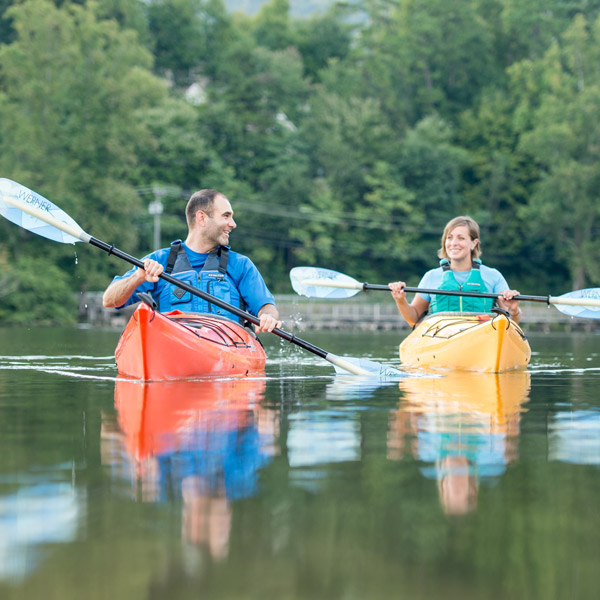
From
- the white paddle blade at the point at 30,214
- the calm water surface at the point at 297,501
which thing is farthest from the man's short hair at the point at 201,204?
the calm water surface at the point at 297,501

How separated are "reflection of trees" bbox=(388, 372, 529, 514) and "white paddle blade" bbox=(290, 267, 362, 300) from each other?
8.58ft

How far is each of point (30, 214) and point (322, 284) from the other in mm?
3229

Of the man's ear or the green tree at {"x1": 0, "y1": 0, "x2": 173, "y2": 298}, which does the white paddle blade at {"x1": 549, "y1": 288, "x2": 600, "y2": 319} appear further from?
the green tree at {"x1": 0, "y1": 0, "x2": 173, "y2": 298}

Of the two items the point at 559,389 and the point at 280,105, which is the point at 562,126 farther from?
the point at 559,389

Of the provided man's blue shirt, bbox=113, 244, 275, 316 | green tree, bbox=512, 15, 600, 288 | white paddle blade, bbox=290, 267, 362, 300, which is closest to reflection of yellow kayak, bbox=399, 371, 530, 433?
man's blue shirt, bbox=113, 244, 275, 316

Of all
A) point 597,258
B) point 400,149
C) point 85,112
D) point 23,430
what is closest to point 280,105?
point 400,149

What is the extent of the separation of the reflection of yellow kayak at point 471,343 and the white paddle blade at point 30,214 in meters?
3.31

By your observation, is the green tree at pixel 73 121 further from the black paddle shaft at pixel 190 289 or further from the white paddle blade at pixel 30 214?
the black paddle shaft at pixel 190 289

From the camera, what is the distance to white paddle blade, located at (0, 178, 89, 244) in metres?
8.40

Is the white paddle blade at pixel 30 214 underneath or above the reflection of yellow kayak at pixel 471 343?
above

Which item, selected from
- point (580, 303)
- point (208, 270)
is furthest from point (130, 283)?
point (580, 303)

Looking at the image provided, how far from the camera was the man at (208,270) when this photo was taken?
313 inches

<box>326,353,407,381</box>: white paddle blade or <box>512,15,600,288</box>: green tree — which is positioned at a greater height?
<box>512,15,600,288</box>: green tree

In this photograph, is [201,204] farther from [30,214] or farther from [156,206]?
[156,206]
